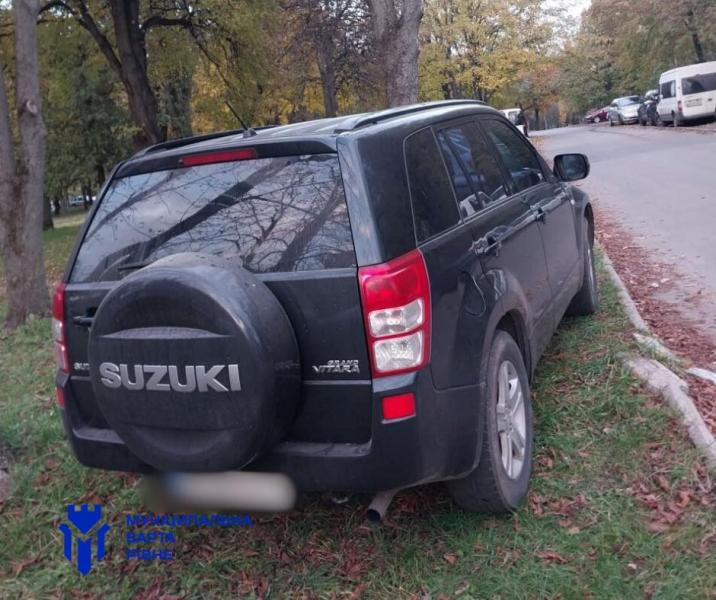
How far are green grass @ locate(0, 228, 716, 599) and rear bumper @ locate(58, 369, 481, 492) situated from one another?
1.64ft

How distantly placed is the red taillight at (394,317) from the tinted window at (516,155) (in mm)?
1927

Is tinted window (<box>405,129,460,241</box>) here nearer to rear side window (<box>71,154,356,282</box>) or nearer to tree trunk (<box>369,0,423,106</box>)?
rear side window (<box>71,154,356,282</box>)

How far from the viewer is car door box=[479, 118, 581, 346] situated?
464 centimetres

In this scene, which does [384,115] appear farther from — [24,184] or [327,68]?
[327,68]

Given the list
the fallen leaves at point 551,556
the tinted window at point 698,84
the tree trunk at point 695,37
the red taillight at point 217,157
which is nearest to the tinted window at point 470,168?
the red taillight at point 217,157

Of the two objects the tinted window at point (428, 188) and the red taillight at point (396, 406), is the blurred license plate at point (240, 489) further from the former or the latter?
the tinted window at point (428, 188)

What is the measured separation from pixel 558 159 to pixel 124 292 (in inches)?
152

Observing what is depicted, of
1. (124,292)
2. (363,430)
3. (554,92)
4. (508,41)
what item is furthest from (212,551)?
(554,92)

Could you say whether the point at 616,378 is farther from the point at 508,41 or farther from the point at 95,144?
the point at 508,41

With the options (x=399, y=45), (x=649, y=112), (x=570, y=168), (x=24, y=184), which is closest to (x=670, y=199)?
(x=399, y=45)

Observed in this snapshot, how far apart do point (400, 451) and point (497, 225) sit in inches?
58.7

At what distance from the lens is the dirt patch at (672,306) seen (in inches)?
185

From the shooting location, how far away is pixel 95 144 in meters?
30.2

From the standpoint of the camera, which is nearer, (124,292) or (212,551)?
(124,292)
